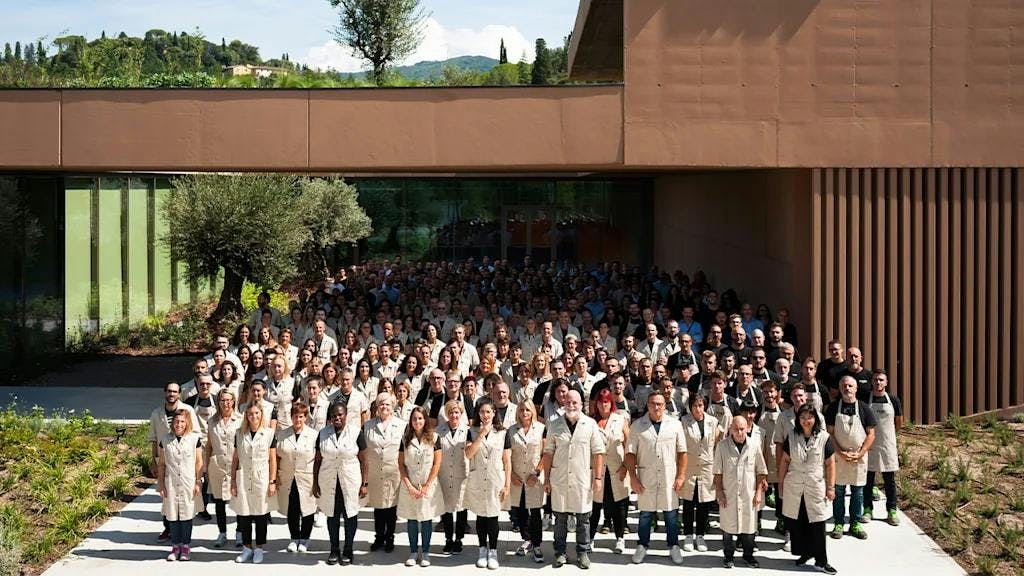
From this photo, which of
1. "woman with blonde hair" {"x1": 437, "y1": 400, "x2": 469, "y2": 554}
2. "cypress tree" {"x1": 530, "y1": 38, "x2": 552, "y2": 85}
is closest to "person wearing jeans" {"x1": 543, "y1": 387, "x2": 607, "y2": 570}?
"woman with blonde hair" {"x1": 437, "y1": 400, "x2": 469, "y2": 554}

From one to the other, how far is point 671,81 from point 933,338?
509cm

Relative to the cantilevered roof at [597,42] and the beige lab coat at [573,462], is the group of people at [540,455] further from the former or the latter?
the cantilevered roof at [597,42]

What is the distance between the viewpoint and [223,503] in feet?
39.8

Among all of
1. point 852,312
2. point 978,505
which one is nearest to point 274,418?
point 978,505

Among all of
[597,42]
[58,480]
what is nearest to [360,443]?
[58,480]

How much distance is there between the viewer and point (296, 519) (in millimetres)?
11797

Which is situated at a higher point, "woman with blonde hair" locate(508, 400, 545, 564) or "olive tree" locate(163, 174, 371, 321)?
"olive tree" locate(163, 174, 371, 321)

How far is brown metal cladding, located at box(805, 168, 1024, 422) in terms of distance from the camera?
17.0 meters

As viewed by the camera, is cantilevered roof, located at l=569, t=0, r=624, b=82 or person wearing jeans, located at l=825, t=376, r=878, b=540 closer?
person wearing jeans, located at l=825, t=376, r=878, b=540

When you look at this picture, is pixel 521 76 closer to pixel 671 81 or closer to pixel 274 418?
pixel 671 81

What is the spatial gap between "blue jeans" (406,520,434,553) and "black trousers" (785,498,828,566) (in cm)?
336

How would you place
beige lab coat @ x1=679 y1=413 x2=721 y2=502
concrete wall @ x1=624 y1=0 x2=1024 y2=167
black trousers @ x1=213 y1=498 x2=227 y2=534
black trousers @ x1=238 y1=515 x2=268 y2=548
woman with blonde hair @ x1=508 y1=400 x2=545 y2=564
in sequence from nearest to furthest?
woman with blonde hair @ x1=508 y1=400 x2=545 y2=564 → black trousers @ x1=238 y1=515 x2=268 y2=548 → beige lab coat @ x1=679 y1=413 x2=721 y2=502 → black trousers @ x1=213 y1=498 x2=227 y2=534 → concrete wall @ x1=624 y1=0 x2=1024 y2=167

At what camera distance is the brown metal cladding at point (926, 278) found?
17016 mm

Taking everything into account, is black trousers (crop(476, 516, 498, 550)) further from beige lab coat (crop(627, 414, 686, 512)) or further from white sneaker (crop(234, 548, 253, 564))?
white sneaker (crop(234, 548, 253, 564))
